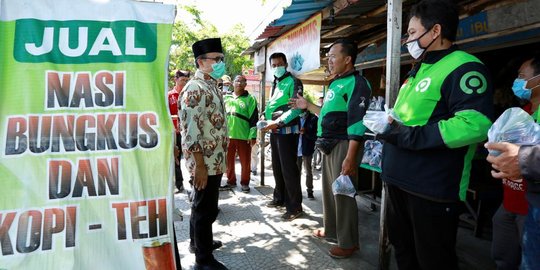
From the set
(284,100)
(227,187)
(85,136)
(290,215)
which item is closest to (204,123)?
(85,136)

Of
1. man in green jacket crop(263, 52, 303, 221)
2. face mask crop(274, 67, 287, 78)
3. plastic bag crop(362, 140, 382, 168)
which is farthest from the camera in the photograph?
face mask crop(274, 67, 287, 78)

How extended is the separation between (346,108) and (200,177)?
151 cm

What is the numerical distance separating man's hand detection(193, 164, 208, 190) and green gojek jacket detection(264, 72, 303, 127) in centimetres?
162

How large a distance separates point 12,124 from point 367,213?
168 inches

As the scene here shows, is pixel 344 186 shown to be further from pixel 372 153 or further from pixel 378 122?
pixel 378 122

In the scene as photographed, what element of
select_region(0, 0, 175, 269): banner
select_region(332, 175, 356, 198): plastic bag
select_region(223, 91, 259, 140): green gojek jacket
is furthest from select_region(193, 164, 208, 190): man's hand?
select_region(223, 91, 259, 140): green gojek jacket

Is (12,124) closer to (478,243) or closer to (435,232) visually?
(435,232)

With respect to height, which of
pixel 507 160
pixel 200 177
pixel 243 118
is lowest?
pixel 200 177

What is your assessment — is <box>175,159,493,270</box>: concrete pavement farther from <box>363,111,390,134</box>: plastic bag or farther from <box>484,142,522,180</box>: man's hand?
<box>484,142,522,180</box>: man's hand

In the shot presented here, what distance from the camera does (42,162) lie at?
5.79 feet

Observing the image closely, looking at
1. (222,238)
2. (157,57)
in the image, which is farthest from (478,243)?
(157,57)

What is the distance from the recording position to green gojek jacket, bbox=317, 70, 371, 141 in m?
3.18

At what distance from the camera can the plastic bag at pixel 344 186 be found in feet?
10.4

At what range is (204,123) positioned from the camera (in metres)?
3.01
